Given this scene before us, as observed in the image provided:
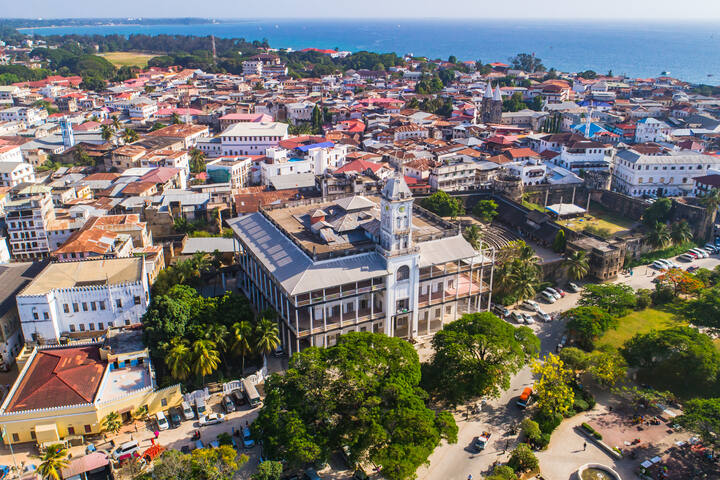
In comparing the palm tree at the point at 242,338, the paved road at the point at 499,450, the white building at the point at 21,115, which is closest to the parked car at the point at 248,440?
the palm tree at the point at 242,338

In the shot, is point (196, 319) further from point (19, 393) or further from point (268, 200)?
point (268, 200)

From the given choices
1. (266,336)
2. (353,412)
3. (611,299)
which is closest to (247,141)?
(266,336)

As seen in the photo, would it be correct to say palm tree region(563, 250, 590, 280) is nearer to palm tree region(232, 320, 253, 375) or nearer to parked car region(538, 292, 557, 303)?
parked car region(538, 292, 557, 303)

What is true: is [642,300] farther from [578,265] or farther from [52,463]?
[52,463]

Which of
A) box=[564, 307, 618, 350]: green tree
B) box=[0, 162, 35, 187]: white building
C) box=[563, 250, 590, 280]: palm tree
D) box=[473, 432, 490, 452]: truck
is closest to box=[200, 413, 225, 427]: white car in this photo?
box=[473, 432, 490, 452]: truck

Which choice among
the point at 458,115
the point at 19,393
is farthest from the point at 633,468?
the point at 458,115

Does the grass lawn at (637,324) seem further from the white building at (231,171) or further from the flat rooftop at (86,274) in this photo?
the white building at (231,171)
